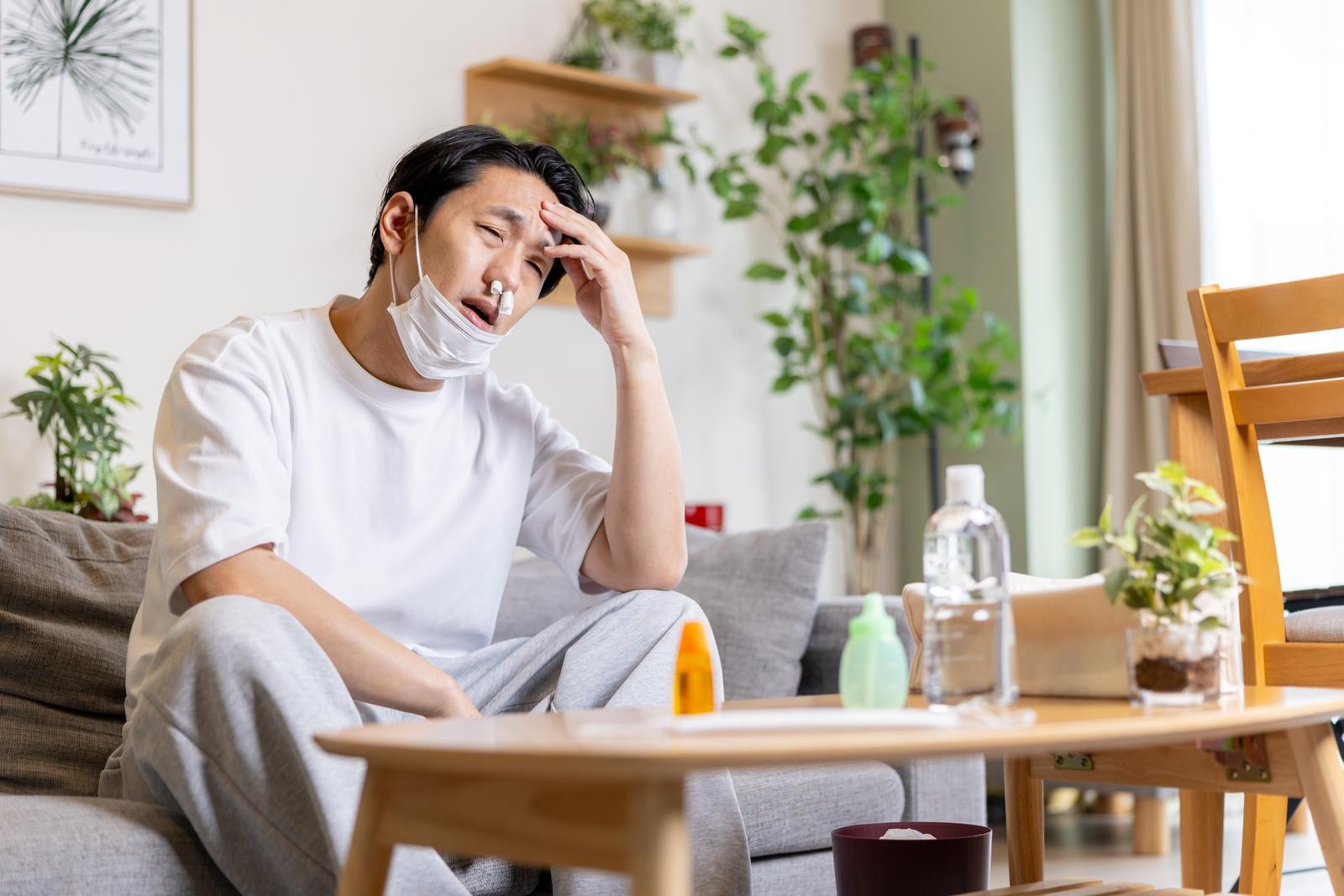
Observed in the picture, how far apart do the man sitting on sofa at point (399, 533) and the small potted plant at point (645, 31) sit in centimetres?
167

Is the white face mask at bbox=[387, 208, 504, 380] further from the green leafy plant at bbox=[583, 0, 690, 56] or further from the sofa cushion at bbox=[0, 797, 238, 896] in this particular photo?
the green leafy plant at bbox=[583, 0, 690, 56]

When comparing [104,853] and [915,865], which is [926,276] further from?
[104,853]

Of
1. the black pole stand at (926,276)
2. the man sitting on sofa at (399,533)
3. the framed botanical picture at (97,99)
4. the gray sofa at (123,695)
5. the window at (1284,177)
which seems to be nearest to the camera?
the man sitting on sofa at (399,533)

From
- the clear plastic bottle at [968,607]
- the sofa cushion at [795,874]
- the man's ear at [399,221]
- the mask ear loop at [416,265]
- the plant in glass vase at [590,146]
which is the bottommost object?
the sofa cushion at [795,874]

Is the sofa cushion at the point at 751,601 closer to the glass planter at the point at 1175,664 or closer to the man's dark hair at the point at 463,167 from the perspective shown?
the man's dark hair at the point at 463,167

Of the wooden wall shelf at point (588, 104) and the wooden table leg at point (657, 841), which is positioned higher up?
the wooden wall shelf at point (588, 104)

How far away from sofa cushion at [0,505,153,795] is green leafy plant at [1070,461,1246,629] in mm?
1320

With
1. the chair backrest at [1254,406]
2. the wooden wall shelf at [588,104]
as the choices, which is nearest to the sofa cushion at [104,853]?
the chair backrest at [1254,406]

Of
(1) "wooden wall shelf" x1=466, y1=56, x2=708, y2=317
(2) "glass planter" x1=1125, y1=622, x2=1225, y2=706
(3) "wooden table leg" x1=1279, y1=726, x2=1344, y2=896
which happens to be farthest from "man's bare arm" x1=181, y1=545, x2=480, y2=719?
(1) "wooden wall shelf" x1=466, y1=56, x2=708, y2=317

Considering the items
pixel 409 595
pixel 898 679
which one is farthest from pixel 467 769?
pixel 409 595

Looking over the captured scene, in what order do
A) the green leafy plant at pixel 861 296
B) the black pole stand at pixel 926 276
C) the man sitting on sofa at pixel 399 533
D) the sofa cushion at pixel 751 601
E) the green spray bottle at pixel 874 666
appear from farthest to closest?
the black pole stand at pixel 926 276 < the green leafy plant at pixel 861 296 < the sofa cushion at pixel 751 601 < the man sitting on sofa at pixel 399 533 < the green spray bottle at pixel 874 666

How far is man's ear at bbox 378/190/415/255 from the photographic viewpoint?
6.10ft

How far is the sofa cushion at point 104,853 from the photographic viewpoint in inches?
51.3

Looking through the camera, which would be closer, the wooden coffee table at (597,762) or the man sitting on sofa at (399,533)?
the wooden coffee table at (597,762)
